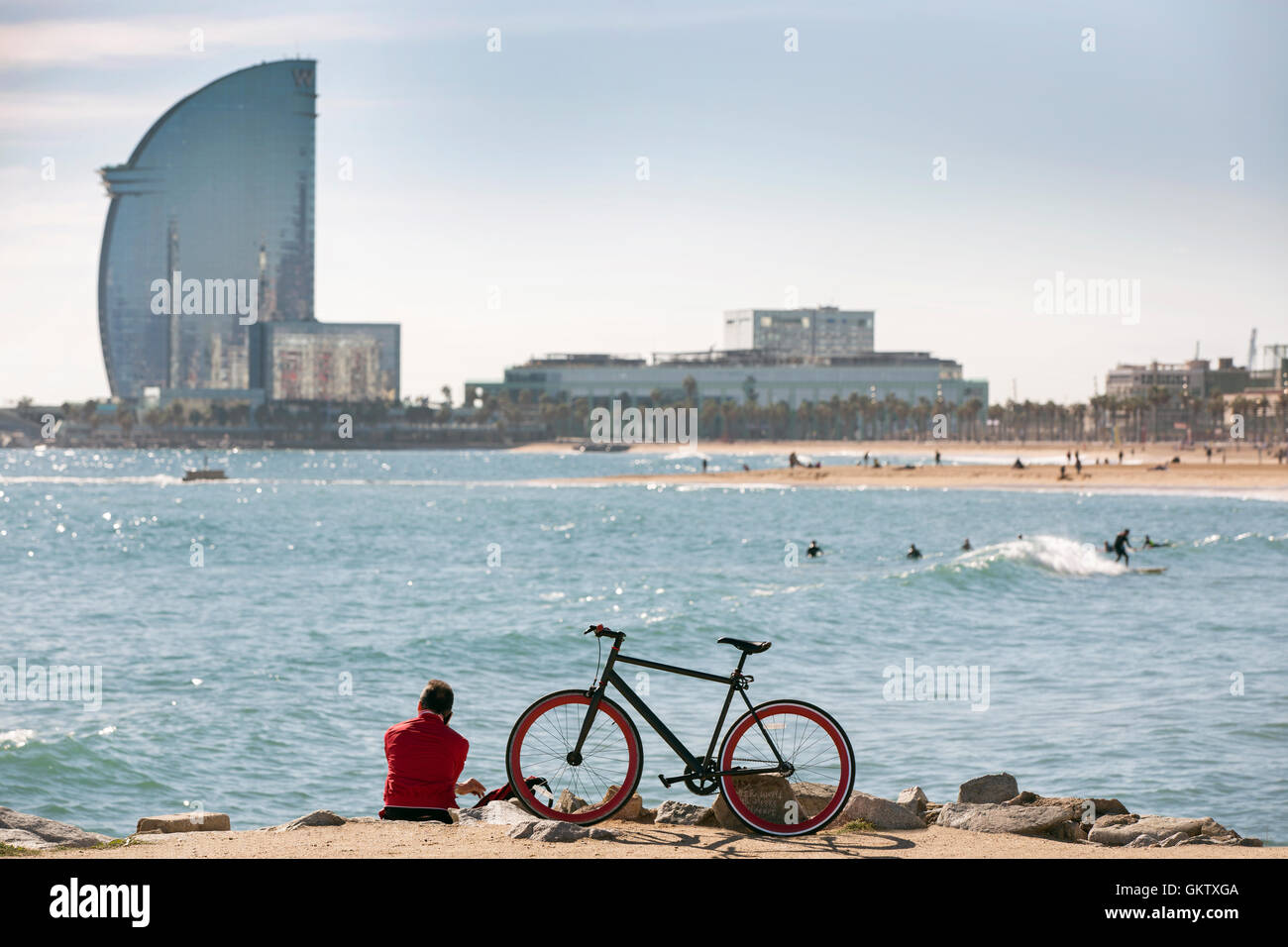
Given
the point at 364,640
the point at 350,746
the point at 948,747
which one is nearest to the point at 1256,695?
the point at 948,747

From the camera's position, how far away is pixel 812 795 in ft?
33.5

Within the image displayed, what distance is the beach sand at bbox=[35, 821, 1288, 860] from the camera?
31.2 ft

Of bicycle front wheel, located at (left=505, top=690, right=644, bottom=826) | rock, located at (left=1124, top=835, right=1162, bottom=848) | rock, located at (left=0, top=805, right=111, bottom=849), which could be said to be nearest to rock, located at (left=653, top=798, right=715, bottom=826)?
bicycle front wheel, located at (left=505, top=690, right=644, bottom=826)

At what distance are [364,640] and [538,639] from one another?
15.3 feet

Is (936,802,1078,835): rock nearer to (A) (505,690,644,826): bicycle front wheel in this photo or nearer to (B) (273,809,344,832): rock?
(A) (505,690,644,826): bicycle front wheel

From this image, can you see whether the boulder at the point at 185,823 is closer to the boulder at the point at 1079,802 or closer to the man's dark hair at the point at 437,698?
the man's dark hair at the point at 437,698

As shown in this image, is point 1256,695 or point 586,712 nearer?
point 586,712

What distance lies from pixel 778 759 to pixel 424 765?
9.68ft

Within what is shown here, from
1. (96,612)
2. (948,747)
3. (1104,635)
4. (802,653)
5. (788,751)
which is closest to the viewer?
(788,751)

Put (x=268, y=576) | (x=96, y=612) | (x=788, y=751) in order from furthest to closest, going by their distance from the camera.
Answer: (x=268, y=576)
(x=96, y=612)
(x=788, y=751)

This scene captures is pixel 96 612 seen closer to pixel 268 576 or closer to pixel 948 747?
pixel 268 576

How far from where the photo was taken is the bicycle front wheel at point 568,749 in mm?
10047

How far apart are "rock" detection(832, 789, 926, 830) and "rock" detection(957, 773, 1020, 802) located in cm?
268

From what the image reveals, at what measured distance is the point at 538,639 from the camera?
34.0 metres
